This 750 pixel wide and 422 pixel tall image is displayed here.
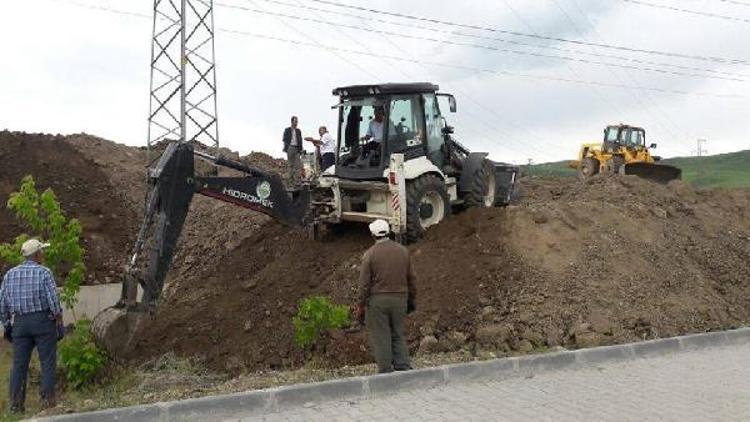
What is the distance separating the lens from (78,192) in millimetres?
22000

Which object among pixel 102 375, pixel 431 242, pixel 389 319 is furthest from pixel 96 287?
pixel 389 319

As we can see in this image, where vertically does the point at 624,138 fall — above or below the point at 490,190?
above

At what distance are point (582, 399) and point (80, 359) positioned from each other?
22.1ft

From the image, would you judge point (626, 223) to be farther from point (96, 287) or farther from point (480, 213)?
point (96, 287)

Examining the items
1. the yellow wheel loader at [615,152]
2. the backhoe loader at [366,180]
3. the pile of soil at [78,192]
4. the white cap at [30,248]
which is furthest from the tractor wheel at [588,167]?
the white cap at [30,248]

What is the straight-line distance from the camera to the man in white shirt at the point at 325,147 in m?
17.3

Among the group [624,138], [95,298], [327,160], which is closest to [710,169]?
[624,138]

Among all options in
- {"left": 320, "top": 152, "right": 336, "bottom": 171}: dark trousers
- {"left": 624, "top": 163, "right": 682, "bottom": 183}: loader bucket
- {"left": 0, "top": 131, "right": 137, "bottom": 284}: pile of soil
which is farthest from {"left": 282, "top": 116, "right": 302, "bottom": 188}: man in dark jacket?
{"left": 624, "top": 163, "right": 682, "bottom": 183}: loader bucket

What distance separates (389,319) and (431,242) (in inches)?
186

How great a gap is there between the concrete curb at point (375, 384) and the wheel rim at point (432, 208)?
190 inches

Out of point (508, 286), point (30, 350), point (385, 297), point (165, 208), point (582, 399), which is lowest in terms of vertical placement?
point (582, 399)

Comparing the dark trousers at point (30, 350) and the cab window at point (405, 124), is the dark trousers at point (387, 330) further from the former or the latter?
the cab window at point (405, 124)

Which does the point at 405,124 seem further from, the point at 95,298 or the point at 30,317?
the point at 95,298

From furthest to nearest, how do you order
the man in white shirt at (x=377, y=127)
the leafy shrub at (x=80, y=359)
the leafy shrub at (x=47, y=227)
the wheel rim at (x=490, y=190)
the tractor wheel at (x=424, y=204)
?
the wheel rim at (x=490, y=190) → the man in white shirt at (x=377, y=127) → the tractor wheel at (x=424, y=204) → the leafy shrub at (x=80, y=359) → the leafy shrub at (x=47, y=227)
